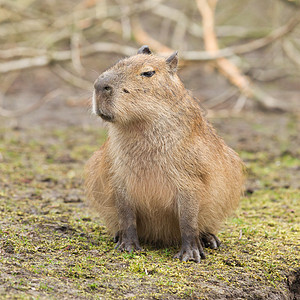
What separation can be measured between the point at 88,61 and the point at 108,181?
10.2 metres

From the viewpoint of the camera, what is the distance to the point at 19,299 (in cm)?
258

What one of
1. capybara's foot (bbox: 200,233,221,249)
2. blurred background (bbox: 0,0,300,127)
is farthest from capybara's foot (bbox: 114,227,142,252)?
blurred background (bbox: 0,0,300,127)

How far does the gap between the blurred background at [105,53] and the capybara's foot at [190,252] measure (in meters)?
4.24

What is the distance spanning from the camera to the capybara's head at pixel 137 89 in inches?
130

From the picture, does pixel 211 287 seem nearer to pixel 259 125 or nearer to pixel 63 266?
pixel 63 266

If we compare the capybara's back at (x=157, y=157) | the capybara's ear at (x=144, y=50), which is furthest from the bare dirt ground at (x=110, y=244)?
the capybara's ear at (x=144, y=50)

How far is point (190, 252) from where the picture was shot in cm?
352

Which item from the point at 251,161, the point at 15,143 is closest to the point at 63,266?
the point at 251,161

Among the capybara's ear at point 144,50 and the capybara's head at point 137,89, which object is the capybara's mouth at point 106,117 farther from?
the capybara's ear at point 144,50

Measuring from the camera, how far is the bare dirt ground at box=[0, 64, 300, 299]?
9.86ft

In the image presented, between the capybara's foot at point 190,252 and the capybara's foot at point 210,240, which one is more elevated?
the capybara's foot at point 190,252

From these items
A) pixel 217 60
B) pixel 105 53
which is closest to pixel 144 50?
pixel 105 53

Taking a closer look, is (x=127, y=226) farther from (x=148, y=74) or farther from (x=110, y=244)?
(x=148, y=74)

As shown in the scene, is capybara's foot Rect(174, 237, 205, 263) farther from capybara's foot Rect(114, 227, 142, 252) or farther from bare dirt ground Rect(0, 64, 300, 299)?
capybara's foot Rect(114, 227, 142, 252)
